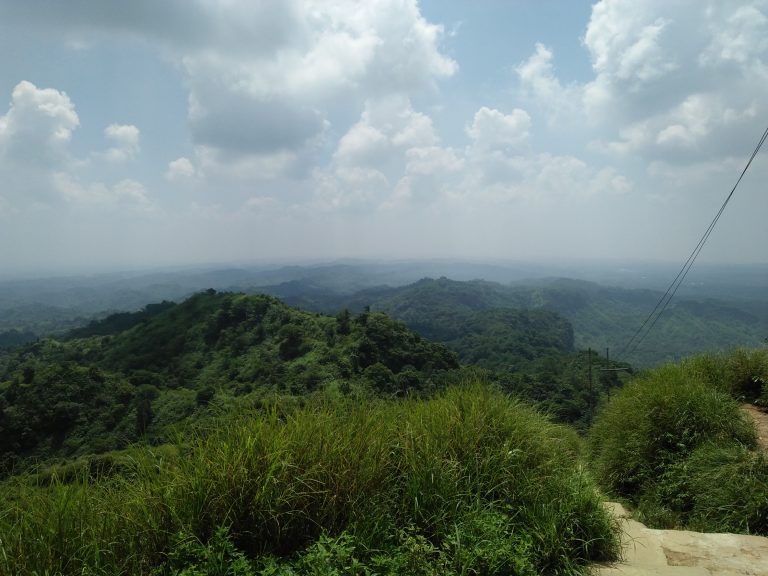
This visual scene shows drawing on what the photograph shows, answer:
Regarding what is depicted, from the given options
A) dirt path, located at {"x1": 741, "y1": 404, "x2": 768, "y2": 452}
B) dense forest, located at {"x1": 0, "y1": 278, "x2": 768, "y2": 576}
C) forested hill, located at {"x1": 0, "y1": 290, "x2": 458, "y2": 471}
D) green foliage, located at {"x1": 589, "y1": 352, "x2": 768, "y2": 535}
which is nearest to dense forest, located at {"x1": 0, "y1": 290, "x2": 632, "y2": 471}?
forested hill, located at {"x1": 0, "y1": 290, "x2": 458, "y2": 471}

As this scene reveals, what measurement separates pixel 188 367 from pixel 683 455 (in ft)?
214

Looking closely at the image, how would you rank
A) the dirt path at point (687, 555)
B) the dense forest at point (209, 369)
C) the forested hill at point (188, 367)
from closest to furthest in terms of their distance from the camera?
the dirt path at point (687, 555)
the dense forest at point (209, 369)
the forested hill at point (188, 367)

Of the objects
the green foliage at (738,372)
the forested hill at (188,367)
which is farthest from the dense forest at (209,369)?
the green foliage at (738,372)

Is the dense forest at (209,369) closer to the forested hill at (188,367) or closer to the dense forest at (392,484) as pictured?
the forested hill at (188,367)

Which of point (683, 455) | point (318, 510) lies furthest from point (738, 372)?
point (318, 510)

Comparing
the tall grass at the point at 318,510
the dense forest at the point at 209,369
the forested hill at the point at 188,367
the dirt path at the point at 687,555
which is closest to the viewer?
the tall grass at the point at 318,510

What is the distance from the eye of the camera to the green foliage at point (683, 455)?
416 cm

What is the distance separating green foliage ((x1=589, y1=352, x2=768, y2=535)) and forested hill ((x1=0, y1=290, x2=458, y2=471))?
922 inches

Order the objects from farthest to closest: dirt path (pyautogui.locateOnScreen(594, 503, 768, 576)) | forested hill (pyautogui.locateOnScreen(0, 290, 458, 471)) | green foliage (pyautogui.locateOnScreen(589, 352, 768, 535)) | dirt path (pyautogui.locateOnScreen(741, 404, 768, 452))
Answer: forested hill (pyautogui.locateOnScreen(0, 290, 458, 471)) → dirt path (pyautogui.locateOnScreen(741, 404, 768, 452)) → green foliage (pyautogui.locateOnScreen(589, 352, 768, 535)) → dirt path (pyautogui.locateOnScreen(594, 503, 768, 576))

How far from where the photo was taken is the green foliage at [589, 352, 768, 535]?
4160mm

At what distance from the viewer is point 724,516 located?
4.05m

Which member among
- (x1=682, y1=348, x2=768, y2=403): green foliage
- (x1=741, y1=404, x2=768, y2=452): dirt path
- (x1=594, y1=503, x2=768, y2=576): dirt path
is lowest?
(x1=741, y1=404, x2=768, y2=452): dirt path

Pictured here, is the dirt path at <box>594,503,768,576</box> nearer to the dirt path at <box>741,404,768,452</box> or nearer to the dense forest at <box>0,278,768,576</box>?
the dense forest at <box>0,278,768,576</box>

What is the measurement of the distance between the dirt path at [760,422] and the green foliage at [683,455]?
16 cm
